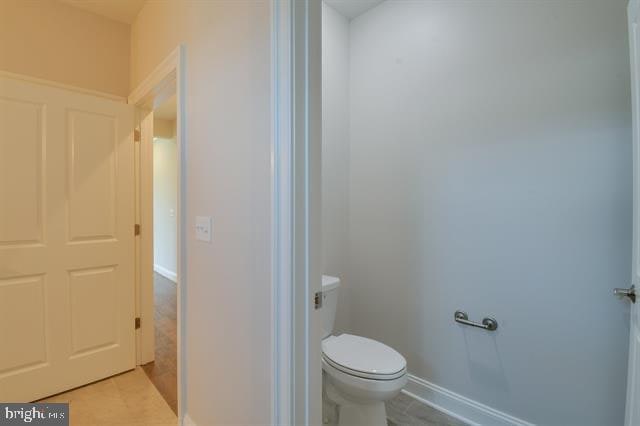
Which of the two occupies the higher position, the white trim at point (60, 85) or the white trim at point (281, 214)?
the white trim at point (60, 85)

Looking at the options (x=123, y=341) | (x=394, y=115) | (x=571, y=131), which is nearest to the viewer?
(x=571, y=131)

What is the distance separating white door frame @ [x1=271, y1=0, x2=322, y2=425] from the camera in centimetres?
88

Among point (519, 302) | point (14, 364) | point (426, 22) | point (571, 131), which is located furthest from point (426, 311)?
point (14, 364)

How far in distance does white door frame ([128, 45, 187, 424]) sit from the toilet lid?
2.52 feet

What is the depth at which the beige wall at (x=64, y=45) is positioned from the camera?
1757mm

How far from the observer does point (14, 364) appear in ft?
5.72

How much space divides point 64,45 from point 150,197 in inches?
42.8

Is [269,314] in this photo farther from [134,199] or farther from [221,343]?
[134,199]

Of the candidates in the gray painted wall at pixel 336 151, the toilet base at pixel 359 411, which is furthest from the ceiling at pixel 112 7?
the toilet base at pixel 359 411

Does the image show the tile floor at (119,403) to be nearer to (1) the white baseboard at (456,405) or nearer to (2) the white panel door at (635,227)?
(1) the white baseboard at (456,405)

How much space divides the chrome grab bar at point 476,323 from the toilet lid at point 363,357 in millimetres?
446

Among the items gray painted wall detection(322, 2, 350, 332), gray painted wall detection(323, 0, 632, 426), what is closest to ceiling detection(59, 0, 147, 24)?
gray painted wall detection(322, 2, 350, 332)

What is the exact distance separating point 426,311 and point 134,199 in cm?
217

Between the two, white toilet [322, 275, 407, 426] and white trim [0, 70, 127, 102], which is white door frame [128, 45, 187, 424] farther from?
white toilet [322, 275, 407, 426]
